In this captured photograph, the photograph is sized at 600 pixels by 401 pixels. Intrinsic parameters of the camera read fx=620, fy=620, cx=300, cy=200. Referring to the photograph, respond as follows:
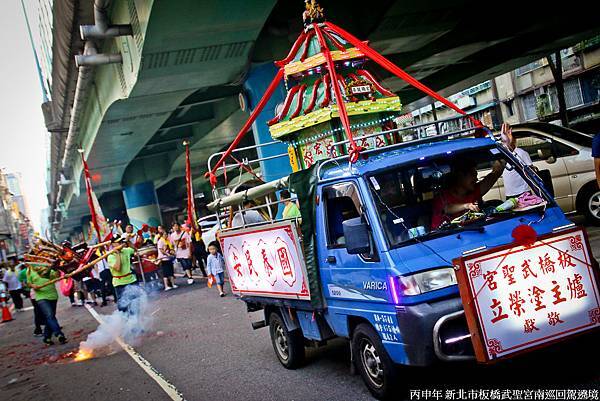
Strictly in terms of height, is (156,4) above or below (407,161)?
above

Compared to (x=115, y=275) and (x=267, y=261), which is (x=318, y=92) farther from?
(x=115, y=275)

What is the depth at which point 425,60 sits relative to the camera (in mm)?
22609

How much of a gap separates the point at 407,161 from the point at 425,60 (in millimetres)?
18137

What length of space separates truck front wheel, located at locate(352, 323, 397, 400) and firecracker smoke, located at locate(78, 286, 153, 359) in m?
7.16

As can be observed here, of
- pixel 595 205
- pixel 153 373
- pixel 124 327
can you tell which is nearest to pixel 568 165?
pixel 595 205

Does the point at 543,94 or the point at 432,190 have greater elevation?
the point at 543,94

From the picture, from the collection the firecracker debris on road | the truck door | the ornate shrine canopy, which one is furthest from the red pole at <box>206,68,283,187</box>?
the firecracker debris on road

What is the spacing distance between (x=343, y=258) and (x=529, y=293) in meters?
1.66

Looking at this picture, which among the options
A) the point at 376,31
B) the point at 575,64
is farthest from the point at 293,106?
the point at 575,64

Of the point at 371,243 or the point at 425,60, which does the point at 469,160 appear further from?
the point at 425,60

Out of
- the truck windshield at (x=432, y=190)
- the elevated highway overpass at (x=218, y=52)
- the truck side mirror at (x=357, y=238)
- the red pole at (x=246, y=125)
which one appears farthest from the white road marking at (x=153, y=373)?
the elevated highway overpass at (x=218, y=52)

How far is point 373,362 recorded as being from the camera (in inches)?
209

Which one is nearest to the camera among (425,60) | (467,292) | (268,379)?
(467,292)

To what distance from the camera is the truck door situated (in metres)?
5.07
